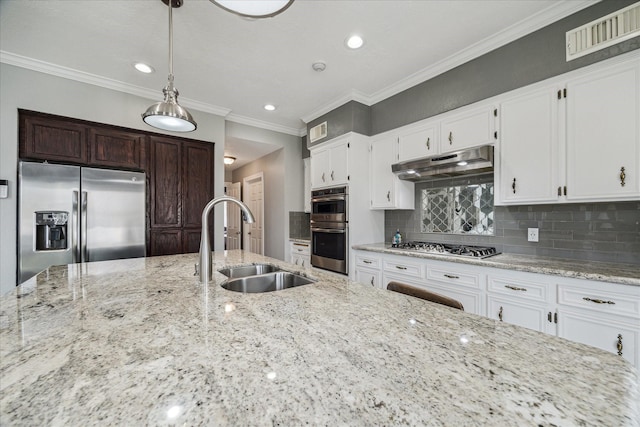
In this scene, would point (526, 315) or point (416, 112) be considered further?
point (416, 112)

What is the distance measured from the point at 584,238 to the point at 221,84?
12.3 feet

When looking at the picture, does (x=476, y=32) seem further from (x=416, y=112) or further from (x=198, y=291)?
(x=198, y=291)

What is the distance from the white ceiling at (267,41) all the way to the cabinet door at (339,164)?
634mm

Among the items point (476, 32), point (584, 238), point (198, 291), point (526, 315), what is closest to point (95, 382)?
point (198, 291)

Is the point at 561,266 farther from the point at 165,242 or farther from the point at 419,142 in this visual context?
the point at 165,242

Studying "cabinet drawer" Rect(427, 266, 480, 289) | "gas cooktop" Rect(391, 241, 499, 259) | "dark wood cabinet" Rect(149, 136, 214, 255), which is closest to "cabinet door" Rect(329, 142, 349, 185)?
"gas cooktop" Rect(391, 241, 499, 259)

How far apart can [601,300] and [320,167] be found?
296cm

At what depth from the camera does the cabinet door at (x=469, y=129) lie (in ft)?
7.78

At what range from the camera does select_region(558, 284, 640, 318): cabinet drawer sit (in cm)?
151

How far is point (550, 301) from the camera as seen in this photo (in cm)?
177

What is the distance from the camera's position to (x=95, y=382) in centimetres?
55

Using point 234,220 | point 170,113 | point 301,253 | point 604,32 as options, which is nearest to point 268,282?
point 170,113

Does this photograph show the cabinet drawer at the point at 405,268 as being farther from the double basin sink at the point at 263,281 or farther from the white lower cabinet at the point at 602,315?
the double basin sink at the point at 263,281

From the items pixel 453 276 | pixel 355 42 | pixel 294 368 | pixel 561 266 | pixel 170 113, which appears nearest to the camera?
pixel 294 368
